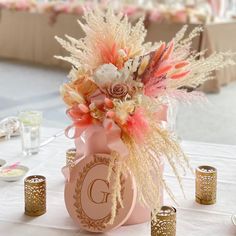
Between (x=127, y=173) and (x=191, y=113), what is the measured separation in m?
3.58

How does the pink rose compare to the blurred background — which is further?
the blurred background

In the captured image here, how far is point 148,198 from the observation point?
1.02 m

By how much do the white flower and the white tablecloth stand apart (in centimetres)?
32

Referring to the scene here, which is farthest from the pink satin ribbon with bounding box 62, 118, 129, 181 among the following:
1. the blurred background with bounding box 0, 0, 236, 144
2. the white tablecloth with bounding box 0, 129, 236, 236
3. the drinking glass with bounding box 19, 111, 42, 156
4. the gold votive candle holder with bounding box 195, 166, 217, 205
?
the blurred background with bounding box 0, 0, 236, 144

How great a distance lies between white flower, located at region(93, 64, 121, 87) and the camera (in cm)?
105

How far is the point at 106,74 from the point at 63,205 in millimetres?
356

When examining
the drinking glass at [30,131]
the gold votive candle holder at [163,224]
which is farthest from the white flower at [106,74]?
the drinking glass at [30,131]

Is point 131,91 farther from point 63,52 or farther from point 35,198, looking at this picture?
point 63,52

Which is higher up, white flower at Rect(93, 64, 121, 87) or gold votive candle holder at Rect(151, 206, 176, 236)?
white flower at Rect(93, 64, 121, 87)

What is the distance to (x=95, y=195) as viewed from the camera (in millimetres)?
1102

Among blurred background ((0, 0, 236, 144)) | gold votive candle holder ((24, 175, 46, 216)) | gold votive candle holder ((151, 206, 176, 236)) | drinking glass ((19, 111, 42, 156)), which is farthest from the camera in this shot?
blurred background ((0, 0, 236, 144))

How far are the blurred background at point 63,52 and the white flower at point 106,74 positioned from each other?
2764 mm

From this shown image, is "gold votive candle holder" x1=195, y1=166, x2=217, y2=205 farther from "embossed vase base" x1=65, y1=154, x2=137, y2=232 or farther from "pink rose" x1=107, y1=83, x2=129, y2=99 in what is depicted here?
"pink rose" x1=107, y1=83, x2=129, y2=99

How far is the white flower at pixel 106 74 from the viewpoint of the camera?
1.05 metres
